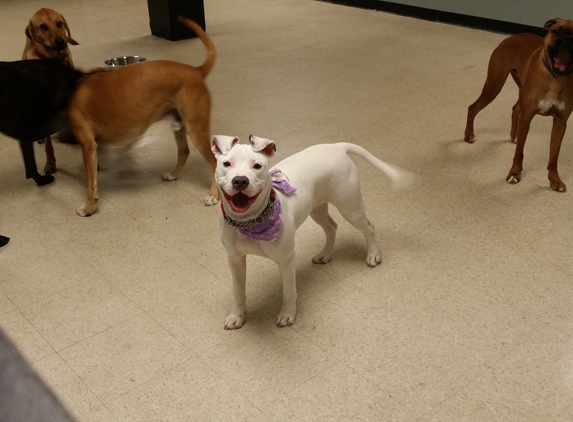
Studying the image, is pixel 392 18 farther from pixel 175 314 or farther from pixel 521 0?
pixel 175 314

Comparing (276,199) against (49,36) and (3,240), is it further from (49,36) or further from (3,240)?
(49,36)

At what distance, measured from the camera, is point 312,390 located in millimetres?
1800

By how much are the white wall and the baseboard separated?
0.04 metres

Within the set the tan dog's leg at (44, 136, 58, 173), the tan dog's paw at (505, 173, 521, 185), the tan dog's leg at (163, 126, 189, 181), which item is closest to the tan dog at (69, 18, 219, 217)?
the tan dog's leg at (163, 126, 189, 181)

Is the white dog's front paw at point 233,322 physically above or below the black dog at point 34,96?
below

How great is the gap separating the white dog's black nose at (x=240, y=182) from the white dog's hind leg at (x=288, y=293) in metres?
0.39

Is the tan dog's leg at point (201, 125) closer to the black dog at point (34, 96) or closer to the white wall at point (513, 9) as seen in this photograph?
the black dog at point (34, 96)

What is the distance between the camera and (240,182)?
162cm

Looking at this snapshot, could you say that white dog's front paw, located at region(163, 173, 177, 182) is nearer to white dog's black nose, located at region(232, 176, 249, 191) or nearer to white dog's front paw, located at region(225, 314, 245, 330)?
white dog's front paw, located at region(225, 314, 245, 330)

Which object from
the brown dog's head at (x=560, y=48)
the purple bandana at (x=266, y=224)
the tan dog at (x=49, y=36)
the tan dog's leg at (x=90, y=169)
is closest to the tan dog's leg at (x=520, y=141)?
the brown dog's head at (x=560, y=48)

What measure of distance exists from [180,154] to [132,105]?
19.1 inches

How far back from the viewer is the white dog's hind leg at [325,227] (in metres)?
2.32

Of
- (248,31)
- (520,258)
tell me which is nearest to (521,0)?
(248,31)

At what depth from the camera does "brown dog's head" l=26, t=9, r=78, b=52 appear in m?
3.29
